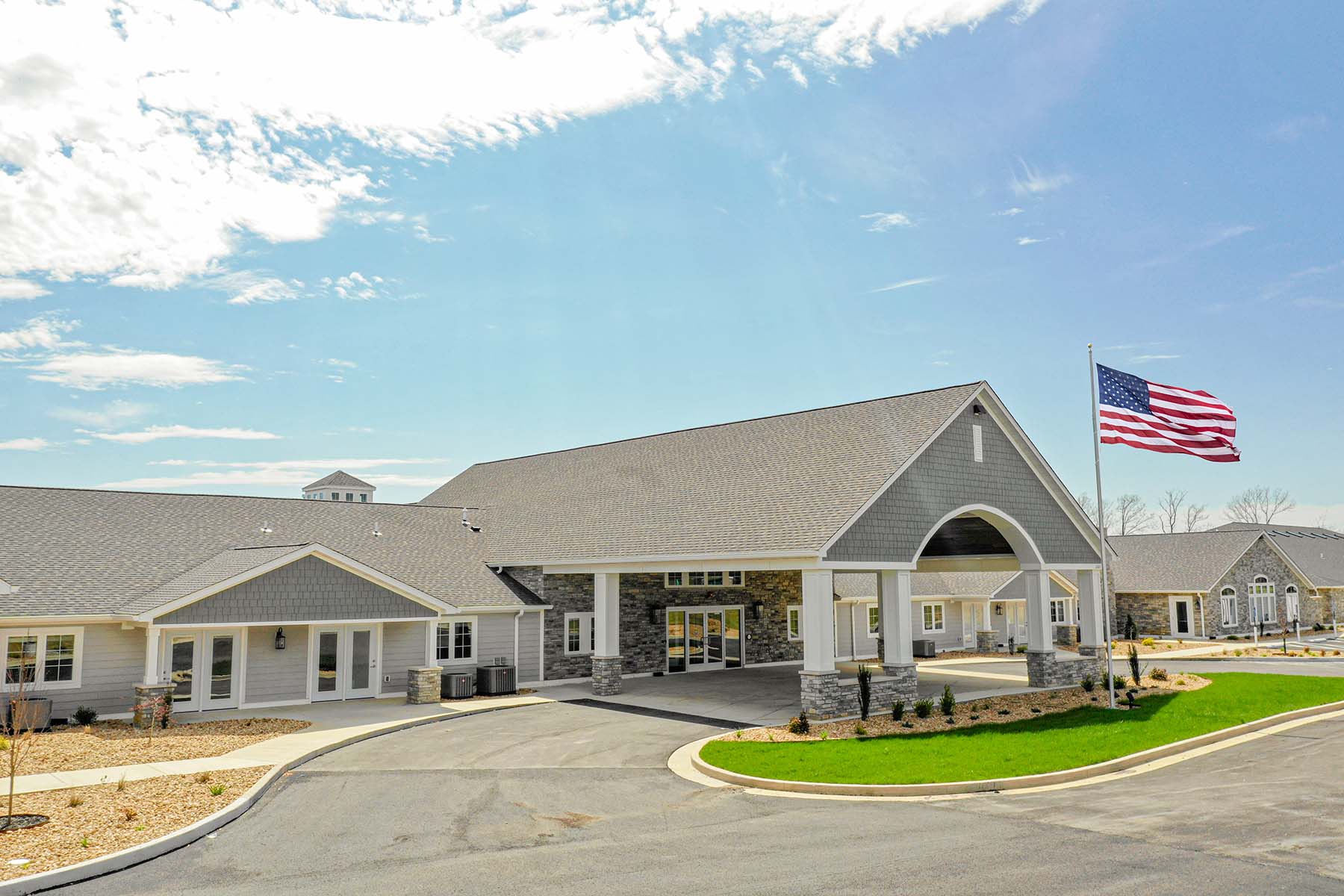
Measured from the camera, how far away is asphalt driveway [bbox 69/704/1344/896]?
9859 mm

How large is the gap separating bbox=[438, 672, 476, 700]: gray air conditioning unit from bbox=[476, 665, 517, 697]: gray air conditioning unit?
59 cm

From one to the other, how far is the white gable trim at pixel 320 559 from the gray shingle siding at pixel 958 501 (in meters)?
10.7

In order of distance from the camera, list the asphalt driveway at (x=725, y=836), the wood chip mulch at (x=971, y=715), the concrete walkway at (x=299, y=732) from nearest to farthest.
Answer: the asphalt driveway at (x=725, y=836), the concrete walkway at (x=299, y=732), the wood chip mulch at (x=971, y=715)

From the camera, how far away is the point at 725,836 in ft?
38.7

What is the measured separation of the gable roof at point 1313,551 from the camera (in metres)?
56.2

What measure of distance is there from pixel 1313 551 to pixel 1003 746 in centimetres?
5639

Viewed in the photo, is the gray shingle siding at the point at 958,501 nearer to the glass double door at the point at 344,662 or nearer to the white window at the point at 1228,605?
the glass double door at the point at 344,662

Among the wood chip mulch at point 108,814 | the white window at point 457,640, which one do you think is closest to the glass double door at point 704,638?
the white window at point 457,640

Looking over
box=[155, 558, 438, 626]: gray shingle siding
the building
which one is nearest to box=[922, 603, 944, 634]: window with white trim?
the building

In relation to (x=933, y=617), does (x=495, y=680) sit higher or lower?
lower

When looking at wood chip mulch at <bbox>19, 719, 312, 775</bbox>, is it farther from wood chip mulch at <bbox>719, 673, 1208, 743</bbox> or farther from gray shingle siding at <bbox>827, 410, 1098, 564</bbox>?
gray shingle siding at <bbox>827, 410, 1098, 564</bbox>

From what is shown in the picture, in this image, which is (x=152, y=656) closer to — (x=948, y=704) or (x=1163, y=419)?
(x=948, y=704)

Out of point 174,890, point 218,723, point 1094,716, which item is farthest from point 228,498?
point 1094,716

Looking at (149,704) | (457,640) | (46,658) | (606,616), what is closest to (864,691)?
(606,616)
